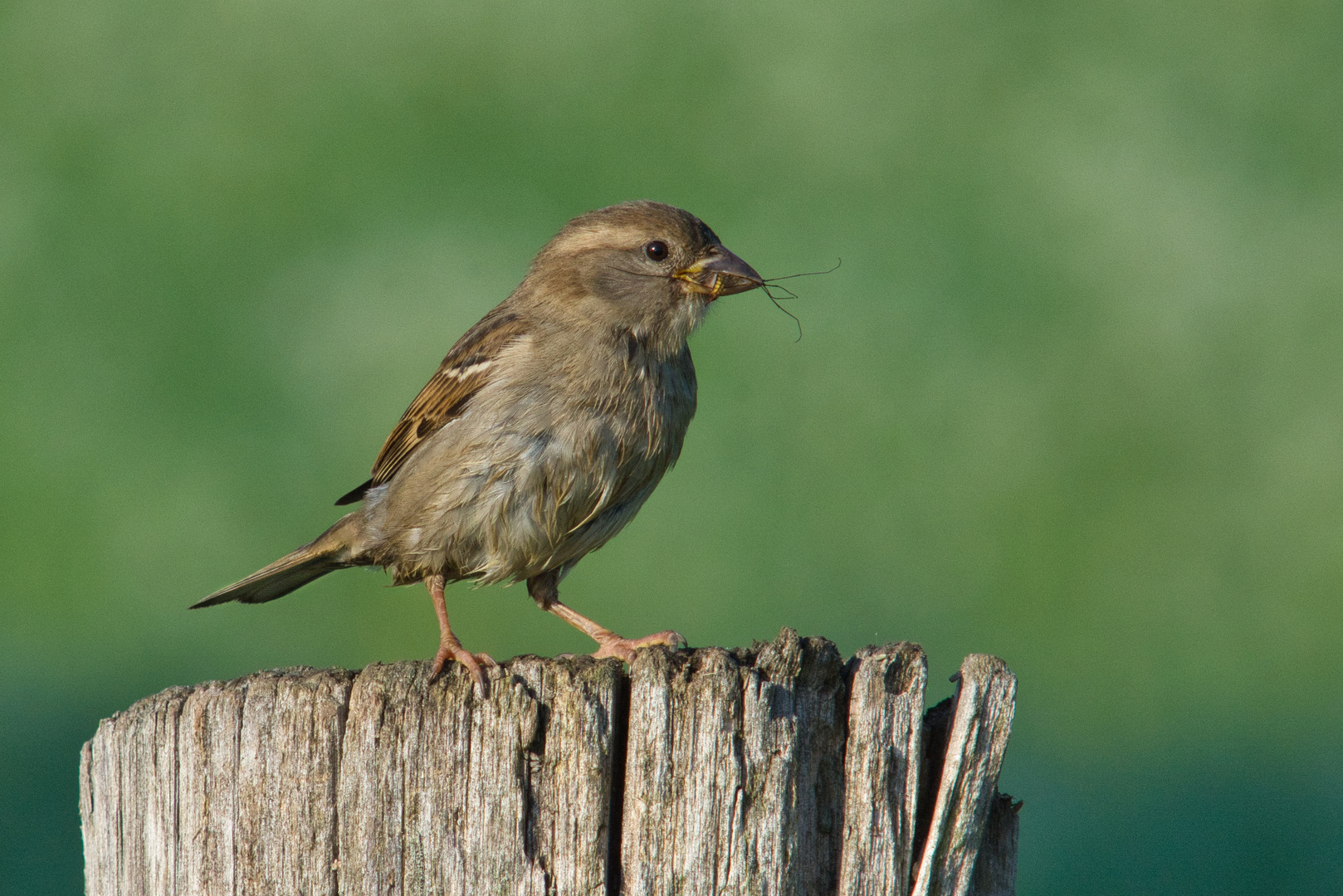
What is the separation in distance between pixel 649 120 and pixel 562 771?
18.0 ft

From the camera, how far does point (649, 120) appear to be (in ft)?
25.2

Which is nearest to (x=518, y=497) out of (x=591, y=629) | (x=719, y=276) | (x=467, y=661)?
(x=591, y=629)

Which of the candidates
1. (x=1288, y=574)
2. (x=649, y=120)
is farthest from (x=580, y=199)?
(x=1288, y=574)

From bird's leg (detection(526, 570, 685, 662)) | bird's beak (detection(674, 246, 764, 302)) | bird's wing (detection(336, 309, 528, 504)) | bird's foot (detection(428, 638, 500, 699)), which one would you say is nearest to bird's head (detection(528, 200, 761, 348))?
bird's beak (detection(674, 246, 764, 302))

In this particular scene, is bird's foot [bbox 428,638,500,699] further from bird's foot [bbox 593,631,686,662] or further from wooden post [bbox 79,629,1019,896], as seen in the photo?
bird's foot [bbox 593,631,686,662]

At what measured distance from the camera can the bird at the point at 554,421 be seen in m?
4.34

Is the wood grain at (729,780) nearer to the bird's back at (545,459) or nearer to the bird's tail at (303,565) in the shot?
the bird's back at (545,459)

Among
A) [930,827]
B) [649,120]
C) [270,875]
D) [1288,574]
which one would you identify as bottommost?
[270,875]

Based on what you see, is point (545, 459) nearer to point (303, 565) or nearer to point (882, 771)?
point (303, 565)

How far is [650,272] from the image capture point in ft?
15.3

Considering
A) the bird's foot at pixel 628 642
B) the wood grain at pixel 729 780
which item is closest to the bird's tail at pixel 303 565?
the bird's foot at pixel 628 642

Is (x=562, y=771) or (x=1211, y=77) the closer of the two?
(x=562, y=771)

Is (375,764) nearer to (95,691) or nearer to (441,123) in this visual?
(95,691)

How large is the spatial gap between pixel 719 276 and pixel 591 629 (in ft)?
3.89
